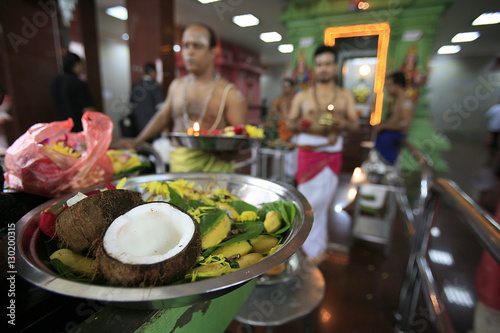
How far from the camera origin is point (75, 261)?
0.59 metres

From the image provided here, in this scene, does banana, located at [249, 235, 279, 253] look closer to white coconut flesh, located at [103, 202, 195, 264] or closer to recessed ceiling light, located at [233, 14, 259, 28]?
white coconut flesh, located at [103, 202, 195, 264]

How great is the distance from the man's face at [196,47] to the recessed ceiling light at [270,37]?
8379 millimetres

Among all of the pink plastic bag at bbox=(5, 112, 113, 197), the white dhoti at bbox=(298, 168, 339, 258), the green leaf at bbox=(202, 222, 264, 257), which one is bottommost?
the white dhoti at bbox=(298, 168, 339, 258)

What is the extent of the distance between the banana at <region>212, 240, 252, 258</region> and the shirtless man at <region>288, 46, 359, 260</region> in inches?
92.8

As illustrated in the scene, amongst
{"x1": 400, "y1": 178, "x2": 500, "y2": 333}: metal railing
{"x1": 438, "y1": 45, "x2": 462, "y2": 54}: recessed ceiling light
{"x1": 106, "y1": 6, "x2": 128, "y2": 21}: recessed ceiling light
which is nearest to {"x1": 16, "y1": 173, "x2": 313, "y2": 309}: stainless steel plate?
{"x1": 400, "y1": 178, "x2": 500, "y2": 333}: metal railing

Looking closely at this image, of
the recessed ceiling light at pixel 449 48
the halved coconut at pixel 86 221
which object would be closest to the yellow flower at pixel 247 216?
the halved coconut at pixel 86 221

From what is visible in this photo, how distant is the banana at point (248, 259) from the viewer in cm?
67

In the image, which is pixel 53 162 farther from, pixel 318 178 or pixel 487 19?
pixel 487 19

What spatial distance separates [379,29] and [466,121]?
41.2 feet

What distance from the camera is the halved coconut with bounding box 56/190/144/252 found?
0.59 meters

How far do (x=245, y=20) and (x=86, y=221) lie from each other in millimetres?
9302

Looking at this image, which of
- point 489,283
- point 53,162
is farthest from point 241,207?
point 489,283

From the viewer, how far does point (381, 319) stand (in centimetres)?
206

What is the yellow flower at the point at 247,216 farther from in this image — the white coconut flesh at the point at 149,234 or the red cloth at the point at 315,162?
the red cloth at the point at 315,162
